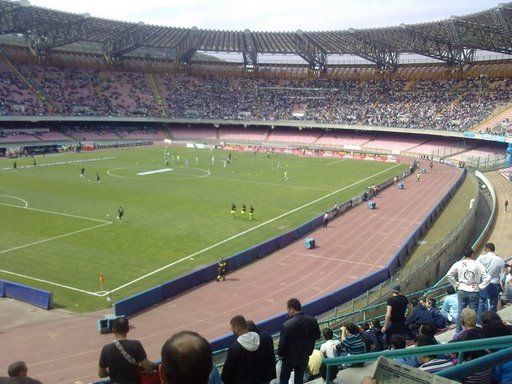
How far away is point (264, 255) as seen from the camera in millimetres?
28219

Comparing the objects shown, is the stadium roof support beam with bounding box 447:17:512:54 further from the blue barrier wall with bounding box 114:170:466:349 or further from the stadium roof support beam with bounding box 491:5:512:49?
the blue barrier wall with bounding box 114:170:466:349

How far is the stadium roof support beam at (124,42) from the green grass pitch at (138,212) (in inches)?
1262

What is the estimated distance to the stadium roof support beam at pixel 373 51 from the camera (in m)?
85.9

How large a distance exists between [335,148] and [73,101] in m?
45.6

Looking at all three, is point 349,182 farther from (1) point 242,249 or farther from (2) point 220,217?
Result: (1) point 242,249

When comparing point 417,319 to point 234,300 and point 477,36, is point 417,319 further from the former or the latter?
point 477,36

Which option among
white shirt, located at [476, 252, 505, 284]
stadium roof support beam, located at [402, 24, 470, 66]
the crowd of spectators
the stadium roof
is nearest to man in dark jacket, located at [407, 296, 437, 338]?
white shirt, located at [476, 252, 505, 284]

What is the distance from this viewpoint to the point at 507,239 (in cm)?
2736

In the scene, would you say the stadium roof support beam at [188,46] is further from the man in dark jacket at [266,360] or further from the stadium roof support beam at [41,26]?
the man in dark jacket at [266,360]

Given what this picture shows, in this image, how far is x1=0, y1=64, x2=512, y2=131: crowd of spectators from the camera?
7931 centimetres

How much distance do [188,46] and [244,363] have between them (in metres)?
99.2

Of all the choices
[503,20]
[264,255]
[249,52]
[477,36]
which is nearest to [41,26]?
[249,52]

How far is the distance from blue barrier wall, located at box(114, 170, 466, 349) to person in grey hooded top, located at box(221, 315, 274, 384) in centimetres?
1106

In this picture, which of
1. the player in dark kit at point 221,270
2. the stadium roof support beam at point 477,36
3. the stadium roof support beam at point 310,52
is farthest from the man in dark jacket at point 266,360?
the stadium roof support beam at point 310,52
